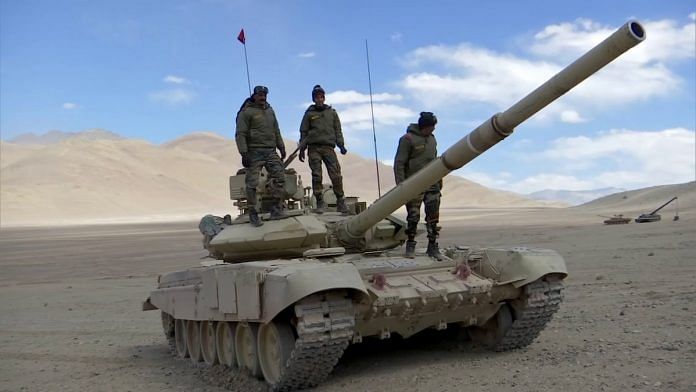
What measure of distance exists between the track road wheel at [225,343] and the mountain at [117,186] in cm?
6438

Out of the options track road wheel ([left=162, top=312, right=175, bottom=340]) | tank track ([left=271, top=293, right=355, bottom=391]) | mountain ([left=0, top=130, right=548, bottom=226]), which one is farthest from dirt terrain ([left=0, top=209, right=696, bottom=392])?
mountain ([left=0, top=130, right=548, bottom=226])

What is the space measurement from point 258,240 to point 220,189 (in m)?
99.5

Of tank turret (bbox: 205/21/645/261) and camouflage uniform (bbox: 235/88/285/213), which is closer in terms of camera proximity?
tank turret (bbox: 205/21/645/261)

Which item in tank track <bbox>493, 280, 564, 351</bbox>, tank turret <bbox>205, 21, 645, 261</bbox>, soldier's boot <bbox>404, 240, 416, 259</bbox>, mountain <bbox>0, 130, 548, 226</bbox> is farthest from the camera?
mountain <bbox>0, 130, 548, 226</bbox>

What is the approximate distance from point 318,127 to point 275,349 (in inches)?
156

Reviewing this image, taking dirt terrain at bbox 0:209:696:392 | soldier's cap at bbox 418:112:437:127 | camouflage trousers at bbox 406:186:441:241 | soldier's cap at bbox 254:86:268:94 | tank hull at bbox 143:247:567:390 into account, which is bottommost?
dirt terrain at bbox 0:209:696:392

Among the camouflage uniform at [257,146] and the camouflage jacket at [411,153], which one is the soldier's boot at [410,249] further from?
the camouflage uniform at [257,146]

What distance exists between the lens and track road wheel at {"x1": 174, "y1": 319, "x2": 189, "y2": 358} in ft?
34.9

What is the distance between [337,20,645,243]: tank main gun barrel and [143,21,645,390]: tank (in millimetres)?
10

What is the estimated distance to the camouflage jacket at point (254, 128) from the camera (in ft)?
32.8

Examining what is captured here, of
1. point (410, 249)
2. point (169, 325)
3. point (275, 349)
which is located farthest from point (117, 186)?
point (275, 349)

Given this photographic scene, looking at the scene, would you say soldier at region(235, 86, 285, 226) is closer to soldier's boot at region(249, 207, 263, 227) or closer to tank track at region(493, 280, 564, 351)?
soldier's boot at region(249, 207, 263, 227)

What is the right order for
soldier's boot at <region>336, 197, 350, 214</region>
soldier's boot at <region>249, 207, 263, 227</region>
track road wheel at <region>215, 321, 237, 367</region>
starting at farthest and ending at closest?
soldier's boot at <region>336, 197, 350, 214</region> < soldier's boot at <region>249, 207, 263, 227</region> < track road wheel at <region>215, 321, 237, 367</region>

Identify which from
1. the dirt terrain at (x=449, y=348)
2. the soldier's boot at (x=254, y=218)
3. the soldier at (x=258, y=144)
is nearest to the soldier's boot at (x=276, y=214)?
the soldier at (x=258, y=144)
